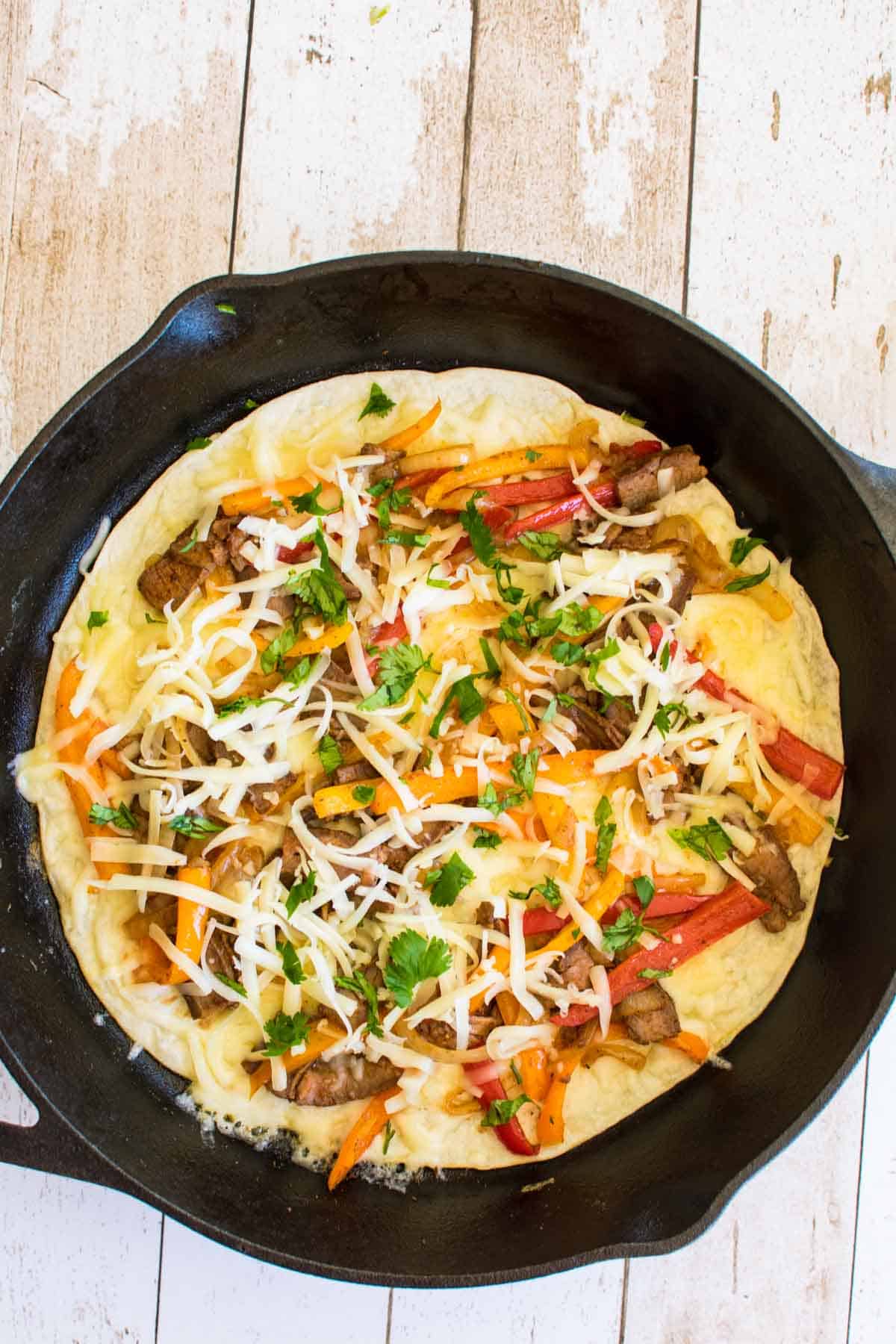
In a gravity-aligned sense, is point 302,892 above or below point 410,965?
above

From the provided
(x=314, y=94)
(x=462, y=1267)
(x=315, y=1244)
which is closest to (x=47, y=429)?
(x=314, y=94)

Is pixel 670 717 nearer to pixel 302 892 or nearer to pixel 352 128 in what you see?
pixel 302 892

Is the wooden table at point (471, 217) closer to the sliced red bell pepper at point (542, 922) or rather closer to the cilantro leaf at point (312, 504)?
the cilantro leaf at point (312, 504)

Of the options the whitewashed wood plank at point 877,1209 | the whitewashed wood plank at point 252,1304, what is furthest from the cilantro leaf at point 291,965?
the whitewashed wood plank at point 877,1209

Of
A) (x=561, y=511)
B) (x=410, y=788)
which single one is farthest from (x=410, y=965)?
(x=561, y=511)

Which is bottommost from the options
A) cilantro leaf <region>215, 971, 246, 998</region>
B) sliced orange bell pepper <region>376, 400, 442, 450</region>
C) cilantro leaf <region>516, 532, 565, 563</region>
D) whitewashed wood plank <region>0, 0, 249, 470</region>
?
cilantro leaf <region>215, 971, 246, 998</region>

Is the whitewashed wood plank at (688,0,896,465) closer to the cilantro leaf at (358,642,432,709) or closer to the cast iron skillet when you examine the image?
the cast iron skillet

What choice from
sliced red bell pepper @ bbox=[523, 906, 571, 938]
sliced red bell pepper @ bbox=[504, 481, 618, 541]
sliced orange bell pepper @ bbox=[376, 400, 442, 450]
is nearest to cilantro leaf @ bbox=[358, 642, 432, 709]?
sliced red bell pepper @ bbox=[504, 481, 618, 541]
